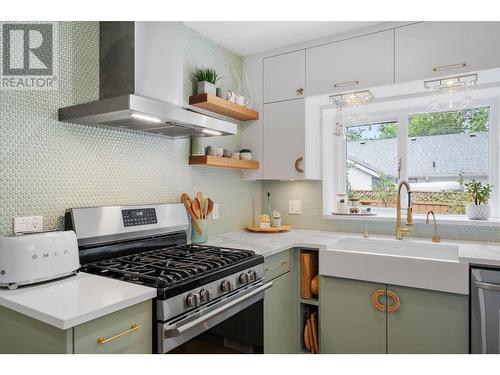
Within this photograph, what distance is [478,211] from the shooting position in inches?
89.9

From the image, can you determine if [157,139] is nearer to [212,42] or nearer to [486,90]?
[212,42]

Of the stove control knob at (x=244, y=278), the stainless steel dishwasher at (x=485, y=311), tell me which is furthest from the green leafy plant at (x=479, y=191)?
the stove control knob at (x=244, y=278)

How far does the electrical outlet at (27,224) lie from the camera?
1443 mm

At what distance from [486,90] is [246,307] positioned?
222 centimetres

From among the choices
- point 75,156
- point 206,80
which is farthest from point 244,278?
point 206,80

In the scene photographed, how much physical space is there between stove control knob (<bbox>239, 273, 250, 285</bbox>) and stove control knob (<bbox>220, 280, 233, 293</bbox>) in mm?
99

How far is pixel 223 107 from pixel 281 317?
148 cm

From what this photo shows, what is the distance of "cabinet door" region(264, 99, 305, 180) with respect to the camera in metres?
2.63

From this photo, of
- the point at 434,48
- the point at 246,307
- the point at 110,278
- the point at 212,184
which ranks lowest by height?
the point at 246,307

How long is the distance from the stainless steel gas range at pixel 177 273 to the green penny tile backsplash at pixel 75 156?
119mm

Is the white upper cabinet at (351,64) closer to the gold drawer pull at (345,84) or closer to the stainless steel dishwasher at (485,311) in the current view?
the gold drawer pull at (345,84)

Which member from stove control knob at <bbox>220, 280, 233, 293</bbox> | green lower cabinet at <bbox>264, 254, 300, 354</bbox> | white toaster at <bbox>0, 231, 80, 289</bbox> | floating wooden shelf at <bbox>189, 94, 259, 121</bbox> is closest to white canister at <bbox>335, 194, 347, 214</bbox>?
green lower cabinet at <bbox>264, 254, 300, 354</bbox>

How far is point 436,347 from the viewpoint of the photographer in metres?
1.82

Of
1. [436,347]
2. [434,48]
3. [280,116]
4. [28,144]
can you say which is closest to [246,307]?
[436,347]
